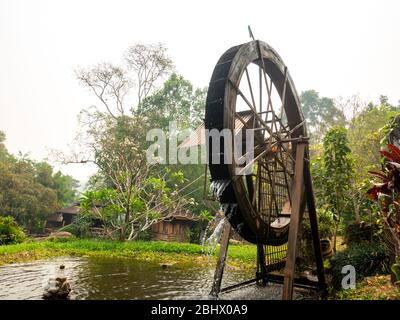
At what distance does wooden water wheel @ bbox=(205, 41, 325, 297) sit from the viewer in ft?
15.9

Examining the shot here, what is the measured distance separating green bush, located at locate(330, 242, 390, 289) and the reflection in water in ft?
8.38

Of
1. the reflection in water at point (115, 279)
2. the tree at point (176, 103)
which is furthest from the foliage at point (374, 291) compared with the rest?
the tree at point (176, 103)

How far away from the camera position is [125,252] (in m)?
13.7

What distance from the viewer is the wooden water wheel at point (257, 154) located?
4840 millimetres

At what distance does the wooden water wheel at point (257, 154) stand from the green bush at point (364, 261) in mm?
1106

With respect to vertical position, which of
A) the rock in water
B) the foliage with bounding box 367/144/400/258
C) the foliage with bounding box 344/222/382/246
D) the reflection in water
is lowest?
the reflection in water

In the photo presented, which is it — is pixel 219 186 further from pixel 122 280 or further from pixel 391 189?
pixel 122 280

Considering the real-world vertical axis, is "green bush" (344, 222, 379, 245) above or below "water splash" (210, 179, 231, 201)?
below

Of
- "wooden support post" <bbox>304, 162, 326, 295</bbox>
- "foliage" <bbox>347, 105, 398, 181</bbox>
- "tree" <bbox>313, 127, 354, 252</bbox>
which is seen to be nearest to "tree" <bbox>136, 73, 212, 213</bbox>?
"foliage" <bbox>347, 105, 398, 181</bbox>

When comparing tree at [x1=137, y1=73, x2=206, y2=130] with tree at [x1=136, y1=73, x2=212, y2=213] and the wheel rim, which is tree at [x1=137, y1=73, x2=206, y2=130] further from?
the wheel rim

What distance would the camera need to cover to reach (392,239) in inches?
221

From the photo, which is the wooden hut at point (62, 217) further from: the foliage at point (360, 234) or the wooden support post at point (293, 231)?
the wooden support post at point (293, 231)

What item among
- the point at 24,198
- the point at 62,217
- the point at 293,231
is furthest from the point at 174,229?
the point at 293,231
